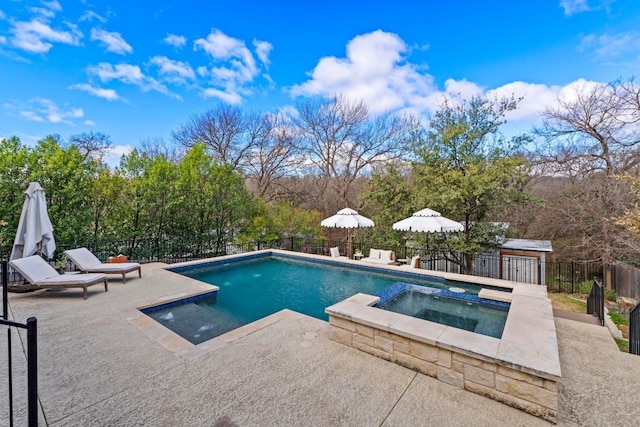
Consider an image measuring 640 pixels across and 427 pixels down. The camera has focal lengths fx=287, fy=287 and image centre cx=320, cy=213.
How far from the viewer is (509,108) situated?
10.3 metres

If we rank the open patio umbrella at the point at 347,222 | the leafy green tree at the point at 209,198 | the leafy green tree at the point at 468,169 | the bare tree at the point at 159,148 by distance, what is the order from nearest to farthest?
the leafy green tree at the point at 468,169, the open patio umbrella at the point at 347,222, the leafy green tree at the point at 209,198, the bare tree at the point at 159,148

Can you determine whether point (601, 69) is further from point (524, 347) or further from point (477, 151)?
point (524, 347)

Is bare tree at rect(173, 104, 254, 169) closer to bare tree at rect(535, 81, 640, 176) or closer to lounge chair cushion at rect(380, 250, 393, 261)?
lounge chair cushion at rect(380, 250, 393, 261)

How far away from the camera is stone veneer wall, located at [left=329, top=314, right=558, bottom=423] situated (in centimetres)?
255

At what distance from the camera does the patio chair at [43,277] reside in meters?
5.42

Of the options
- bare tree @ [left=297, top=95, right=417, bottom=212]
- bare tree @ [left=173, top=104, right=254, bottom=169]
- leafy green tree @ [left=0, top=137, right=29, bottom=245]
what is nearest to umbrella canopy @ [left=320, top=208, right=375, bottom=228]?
leafy green tree @ [left=0, top=137, right=29, bottom=245]

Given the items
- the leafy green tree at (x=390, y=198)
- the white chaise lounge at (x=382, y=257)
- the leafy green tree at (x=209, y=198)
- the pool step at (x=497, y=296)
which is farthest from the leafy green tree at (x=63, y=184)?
the pool step at (x=497, y=296)

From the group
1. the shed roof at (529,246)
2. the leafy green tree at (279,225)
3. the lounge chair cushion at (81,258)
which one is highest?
the leafy green tree at (279,225)

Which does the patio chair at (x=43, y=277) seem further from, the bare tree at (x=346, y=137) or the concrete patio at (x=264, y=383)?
the bare tree at (x=346, y=137)

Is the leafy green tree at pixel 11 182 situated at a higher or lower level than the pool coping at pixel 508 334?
higher

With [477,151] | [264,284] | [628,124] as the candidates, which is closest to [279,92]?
[477,151]

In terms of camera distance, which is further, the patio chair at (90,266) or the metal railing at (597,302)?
the patio chair at (90,266)

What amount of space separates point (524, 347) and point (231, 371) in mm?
3127

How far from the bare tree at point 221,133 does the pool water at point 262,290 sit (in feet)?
40.5
